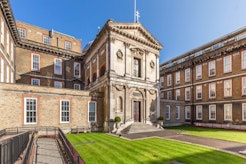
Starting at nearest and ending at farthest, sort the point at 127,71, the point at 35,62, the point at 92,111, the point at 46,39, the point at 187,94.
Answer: the point at 92,111, the point at 127,71, the point at 35,62, the point at 46,39, the point at 187,94

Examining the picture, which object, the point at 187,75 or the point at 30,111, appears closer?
the point at 30,111

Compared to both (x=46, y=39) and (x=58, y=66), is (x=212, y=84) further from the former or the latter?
(x=46, y=39)

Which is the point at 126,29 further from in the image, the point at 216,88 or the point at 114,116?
the point at 216,88

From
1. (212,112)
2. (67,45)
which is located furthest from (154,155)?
(67,45)

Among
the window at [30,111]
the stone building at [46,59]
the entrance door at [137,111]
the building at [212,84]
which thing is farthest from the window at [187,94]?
the window at [30,111]

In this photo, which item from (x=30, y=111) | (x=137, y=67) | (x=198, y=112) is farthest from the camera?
(x=198, y=112)

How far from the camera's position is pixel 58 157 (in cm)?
828

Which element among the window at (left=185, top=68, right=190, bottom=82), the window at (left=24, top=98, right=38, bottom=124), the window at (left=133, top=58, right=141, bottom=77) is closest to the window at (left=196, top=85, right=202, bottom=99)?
the window at (left=185, top=68, right=190, bottom=82)

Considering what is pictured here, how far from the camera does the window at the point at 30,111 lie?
1442 centimetres

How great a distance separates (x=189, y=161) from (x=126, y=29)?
1699 cm

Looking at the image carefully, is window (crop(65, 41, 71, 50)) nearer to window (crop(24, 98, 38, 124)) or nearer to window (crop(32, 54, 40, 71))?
window (crop(32, 54, 40, 71))

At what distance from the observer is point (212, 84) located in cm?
2548

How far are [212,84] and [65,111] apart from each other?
23.8 meters

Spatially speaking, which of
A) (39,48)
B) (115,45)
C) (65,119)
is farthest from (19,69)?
(115,45)
